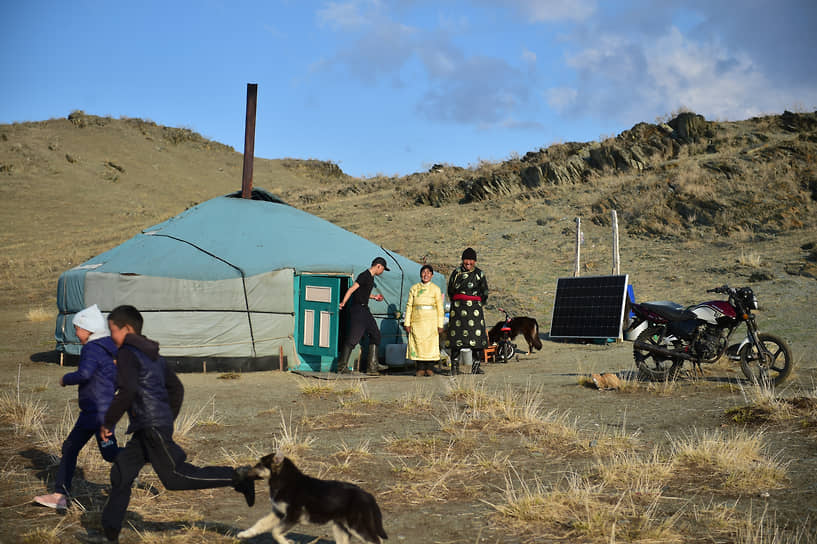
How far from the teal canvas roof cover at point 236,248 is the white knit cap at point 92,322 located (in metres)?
6.62

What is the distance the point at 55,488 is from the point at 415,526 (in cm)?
231

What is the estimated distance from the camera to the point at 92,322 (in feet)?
14.4

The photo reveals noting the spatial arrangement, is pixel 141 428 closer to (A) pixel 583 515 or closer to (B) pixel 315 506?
(B) pixel 315 506

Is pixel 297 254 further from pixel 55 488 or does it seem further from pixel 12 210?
pixel 12 210

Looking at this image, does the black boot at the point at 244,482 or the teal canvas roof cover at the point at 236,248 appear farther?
the teal canvas roof cover at the point at 236,248

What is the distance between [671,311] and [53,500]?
23.5ft

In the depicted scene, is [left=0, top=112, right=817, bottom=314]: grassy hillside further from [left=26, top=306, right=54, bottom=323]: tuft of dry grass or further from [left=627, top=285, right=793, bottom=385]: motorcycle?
[left=627, top=285, right=793, bottom=385]: motorcycle

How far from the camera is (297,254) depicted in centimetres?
1170

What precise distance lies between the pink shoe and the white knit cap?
3.31ft

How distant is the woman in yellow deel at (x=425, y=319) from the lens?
1053 centimetres

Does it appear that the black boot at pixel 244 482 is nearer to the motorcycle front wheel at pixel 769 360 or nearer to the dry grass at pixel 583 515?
the dry grass at pixel 583 515

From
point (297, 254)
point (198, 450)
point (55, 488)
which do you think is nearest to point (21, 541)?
point (55, 488)

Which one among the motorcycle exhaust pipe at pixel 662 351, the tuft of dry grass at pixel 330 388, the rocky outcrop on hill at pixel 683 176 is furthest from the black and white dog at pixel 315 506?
Answer: the rocky outcrop on hill at pixel 683 176

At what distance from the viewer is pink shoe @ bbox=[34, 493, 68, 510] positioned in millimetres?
4391
